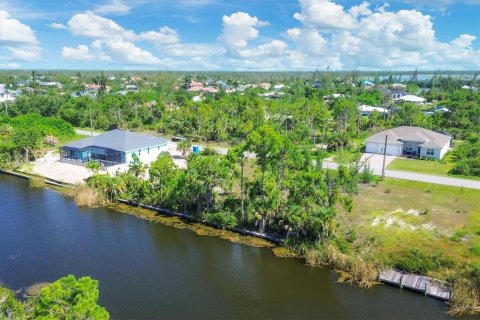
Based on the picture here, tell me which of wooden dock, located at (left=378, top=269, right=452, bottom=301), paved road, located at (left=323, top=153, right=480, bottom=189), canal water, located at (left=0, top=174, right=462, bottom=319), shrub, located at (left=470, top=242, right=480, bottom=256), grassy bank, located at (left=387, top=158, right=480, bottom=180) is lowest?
canal water, located at (left=0, top=174, right=462, bottom=319)

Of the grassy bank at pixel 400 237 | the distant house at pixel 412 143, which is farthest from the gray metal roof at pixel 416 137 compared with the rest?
the grassy bank at pixel 400 237

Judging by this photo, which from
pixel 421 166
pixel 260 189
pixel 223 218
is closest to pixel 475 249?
pixel 260 189

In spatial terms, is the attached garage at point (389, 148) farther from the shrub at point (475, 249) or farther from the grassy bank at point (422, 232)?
the shrub at point (475, 249)

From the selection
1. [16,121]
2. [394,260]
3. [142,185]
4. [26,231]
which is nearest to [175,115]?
[16,121]

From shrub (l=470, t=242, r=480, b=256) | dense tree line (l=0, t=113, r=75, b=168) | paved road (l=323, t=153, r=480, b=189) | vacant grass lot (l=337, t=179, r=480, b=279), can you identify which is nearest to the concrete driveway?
paved road (l=323, t=153, r=480, b=189)

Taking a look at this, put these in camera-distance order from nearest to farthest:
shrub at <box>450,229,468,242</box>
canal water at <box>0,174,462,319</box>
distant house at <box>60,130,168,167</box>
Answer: canal water at <box>0,174,462,319</box> < shrub at <box>450,229,468,242</box> < distant house at <box>60,130,168,167</box>

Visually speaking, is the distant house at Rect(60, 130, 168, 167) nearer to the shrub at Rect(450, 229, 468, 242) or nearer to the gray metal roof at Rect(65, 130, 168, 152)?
the gray metal roof at Rect(65, 130, 168, 152)
